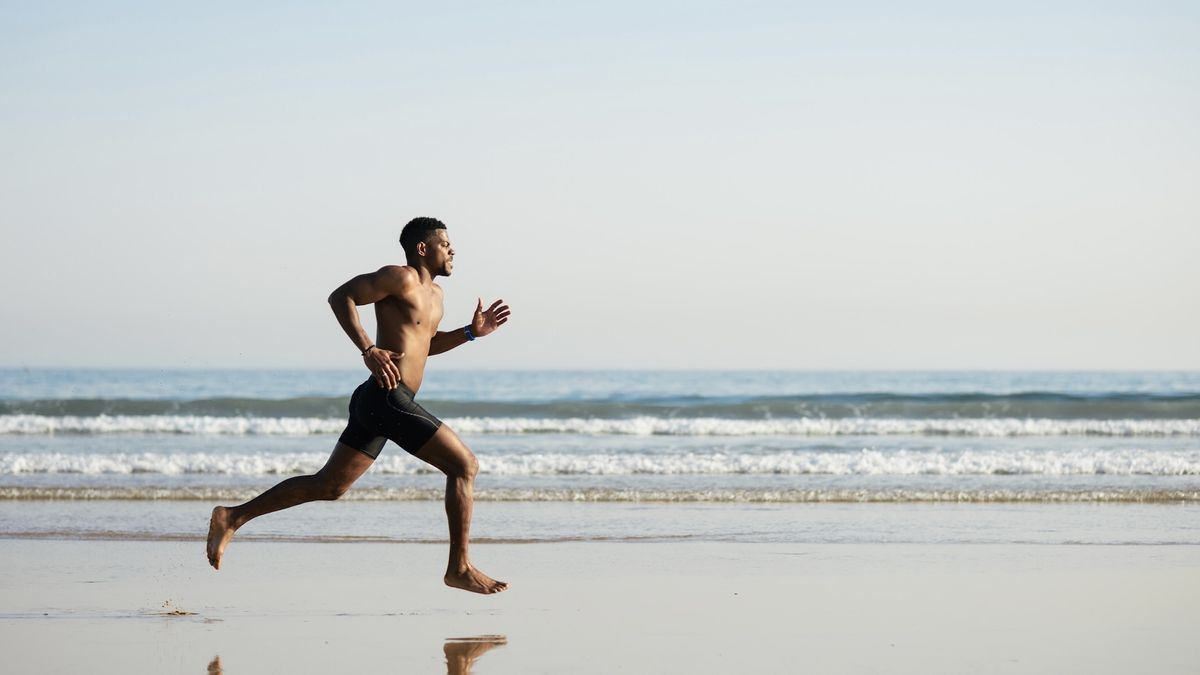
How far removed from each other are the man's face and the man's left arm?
15.7 inches

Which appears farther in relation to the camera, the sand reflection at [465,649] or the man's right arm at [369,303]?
the man's right arm at [369,303]

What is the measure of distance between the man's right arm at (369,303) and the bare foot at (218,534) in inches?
49.9

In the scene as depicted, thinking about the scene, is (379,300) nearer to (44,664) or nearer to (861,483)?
(44,664)

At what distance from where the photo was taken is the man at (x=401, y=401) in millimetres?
6156

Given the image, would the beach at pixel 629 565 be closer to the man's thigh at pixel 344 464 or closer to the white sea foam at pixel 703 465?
the white sea foam at pixel 703 465

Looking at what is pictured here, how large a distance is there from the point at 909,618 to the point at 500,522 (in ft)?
15.3

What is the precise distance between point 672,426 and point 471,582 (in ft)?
54.8

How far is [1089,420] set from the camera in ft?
79.7

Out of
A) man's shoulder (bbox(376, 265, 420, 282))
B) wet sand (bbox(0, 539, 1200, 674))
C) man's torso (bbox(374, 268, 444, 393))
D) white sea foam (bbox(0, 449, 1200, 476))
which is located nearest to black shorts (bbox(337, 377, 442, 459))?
man's torso (bbox(374, 268, 444, 393))

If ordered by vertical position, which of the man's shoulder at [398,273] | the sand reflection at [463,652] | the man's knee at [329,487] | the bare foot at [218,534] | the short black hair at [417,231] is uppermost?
the short black hair at [417,231]

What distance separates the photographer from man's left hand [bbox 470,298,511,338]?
6773 mm

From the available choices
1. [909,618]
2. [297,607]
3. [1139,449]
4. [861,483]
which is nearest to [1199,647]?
[909,618]

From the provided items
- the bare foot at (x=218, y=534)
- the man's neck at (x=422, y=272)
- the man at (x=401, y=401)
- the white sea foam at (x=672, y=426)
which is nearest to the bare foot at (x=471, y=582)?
the man at (x=401, y=401)

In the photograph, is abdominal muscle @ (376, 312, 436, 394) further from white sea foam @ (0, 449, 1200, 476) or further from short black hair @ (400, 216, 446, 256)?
white sea foam @ (0, 449, 1200, 476)
